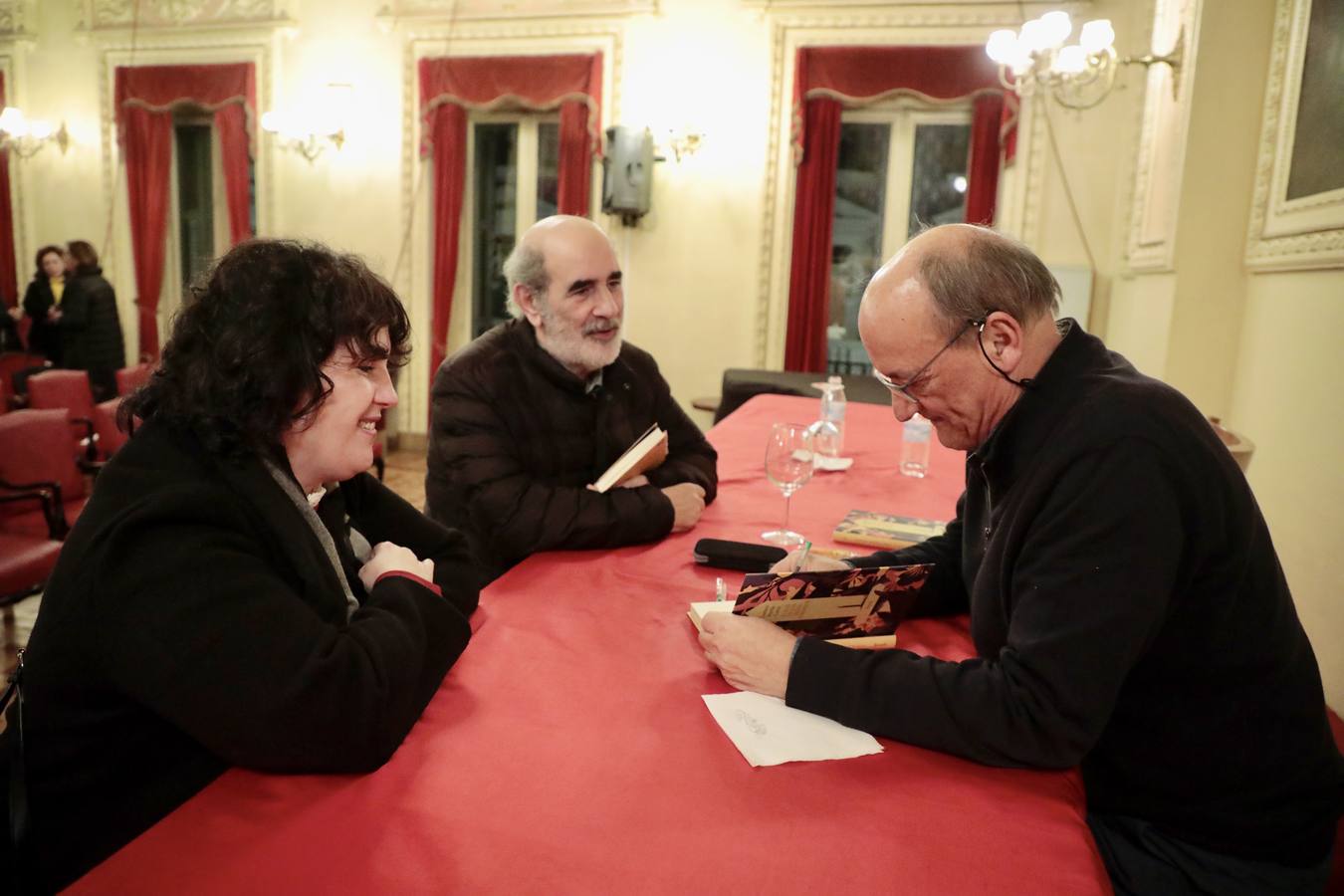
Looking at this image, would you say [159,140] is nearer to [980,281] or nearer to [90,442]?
[90,442]

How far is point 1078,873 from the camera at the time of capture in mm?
917

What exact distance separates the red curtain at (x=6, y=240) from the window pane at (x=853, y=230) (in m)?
7.86

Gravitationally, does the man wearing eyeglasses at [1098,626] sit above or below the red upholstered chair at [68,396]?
above

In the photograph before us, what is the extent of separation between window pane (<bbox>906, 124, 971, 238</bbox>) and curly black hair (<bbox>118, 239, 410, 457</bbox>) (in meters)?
6.18

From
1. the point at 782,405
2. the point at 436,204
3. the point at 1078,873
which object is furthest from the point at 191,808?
the point at 436,204

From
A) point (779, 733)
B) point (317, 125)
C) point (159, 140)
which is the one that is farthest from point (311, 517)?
point (159, 140)

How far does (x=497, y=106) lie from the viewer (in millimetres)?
7395

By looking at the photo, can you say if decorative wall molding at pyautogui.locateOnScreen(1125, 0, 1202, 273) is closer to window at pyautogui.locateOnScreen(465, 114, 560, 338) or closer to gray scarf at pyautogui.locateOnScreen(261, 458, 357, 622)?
gray scarf at pyautogui.locateOnScreen(261, 458, 357, 622)

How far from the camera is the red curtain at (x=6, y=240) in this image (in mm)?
8727

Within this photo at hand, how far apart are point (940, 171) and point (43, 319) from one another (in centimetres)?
769

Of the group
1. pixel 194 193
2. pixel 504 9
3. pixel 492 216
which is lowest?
pixel 492 216

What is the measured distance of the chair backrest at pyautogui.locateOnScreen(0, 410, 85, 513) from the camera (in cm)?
348

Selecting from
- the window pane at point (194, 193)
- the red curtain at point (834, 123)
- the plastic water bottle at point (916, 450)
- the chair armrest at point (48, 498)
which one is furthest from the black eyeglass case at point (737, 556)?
the window pane at point (194, 193)

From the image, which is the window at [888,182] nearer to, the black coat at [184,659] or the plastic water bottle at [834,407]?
the plastic water bottle at [834,407]
